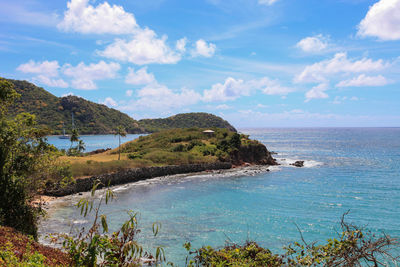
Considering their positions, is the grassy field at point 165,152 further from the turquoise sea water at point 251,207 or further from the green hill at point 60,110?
the green hill at point 60,110

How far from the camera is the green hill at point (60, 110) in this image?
6225 inches

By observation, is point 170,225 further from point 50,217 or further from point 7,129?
point 7,129

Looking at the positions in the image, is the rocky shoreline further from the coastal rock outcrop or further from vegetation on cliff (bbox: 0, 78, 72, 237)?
vegetation on cliff (bbox: 0, 78, 72, 237)

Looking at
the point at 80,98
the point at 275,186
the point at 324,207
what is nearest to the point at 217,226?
the point at 324,207

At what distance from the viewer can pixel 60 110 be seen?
568ft

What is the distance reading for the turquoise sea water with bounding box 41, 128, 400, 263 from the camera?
23.9 meters

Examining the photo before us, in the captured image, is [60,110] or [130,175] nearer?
[130,175]

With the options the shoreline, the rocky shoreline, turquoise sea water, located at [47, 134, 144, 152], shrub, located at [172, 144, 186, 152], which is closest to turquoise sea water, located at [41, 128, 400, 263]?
the shoreline

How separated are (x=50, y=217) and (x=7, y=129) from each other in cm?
A: 1391

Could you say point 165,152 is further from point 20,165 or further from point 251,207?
point 20,165

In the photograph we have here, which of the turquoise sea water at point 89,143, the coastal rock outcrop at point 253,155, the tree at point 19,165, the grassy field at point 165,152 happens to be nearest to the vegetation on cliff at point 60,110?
the turquoise sea water at point 89,143

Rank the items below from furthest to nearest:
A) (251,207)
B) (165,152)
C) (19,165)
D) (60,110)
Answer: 1. (60,110)
2. (165,152)
3. (251,207)
4. (19,165)

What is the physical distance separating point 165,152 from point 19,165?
47.1 m

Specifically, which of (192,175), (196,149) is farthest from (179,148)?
(192,175)
